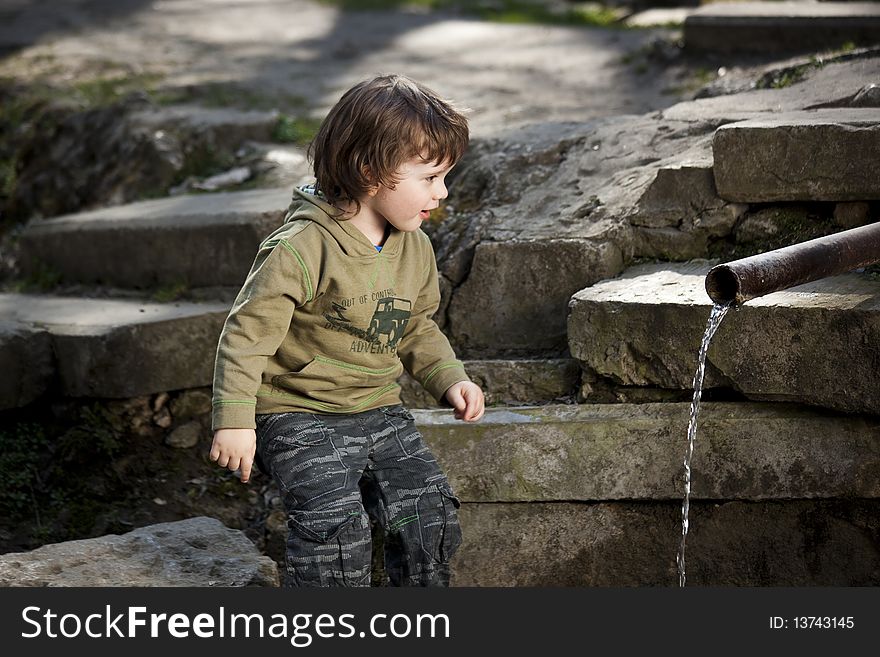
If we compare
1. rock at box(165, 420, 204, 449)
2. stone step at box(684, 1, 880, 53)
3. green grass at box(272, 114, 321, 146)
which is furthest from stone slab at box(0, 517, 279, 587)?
stone step at box(684, 1, 880, 53)

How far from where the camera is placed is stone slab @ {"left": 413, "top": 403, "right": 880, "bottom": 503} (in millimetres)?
3021

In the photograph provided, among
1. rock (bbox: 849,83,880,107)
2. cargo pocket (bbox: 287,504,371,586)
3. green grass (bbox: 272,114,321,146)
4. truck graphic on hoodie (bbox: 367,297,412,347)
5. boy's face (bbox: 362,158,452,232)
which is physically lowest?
cargo pocket (bbox: 287,504,371,586)

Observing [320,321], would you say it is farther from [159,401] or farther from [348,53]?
[348,53]

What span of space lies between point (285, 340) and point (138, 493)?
4.32ft

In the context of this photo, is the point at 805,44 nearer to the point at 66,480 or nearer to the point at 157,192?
the point at 157,192

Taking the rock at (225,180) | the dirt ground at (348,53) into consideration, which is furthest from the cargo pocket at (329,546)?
the rock at (225,180)

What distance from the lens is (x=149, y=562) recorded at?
2838 millimetres

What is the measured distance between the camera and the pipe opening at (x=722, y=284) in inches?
98.7

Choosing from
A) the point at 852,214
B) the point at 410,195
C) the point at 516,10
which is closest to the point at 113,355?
the point at 410,195

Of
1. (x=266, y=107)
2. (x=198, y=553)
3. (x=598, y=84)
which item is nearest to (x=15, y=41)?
(x=266, y=107)

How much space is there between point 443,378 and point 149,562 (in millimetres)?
871

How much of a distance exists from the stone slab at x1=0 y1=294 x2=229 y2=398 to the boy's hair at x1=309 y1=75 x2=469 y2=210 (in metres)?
1.36

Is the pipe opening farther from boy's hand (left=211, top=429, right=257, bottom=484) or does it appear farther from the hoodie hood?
boy's hand (left=211, top=429, right=257, bottom=484)

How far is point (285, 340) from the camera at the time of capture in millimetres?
2678
